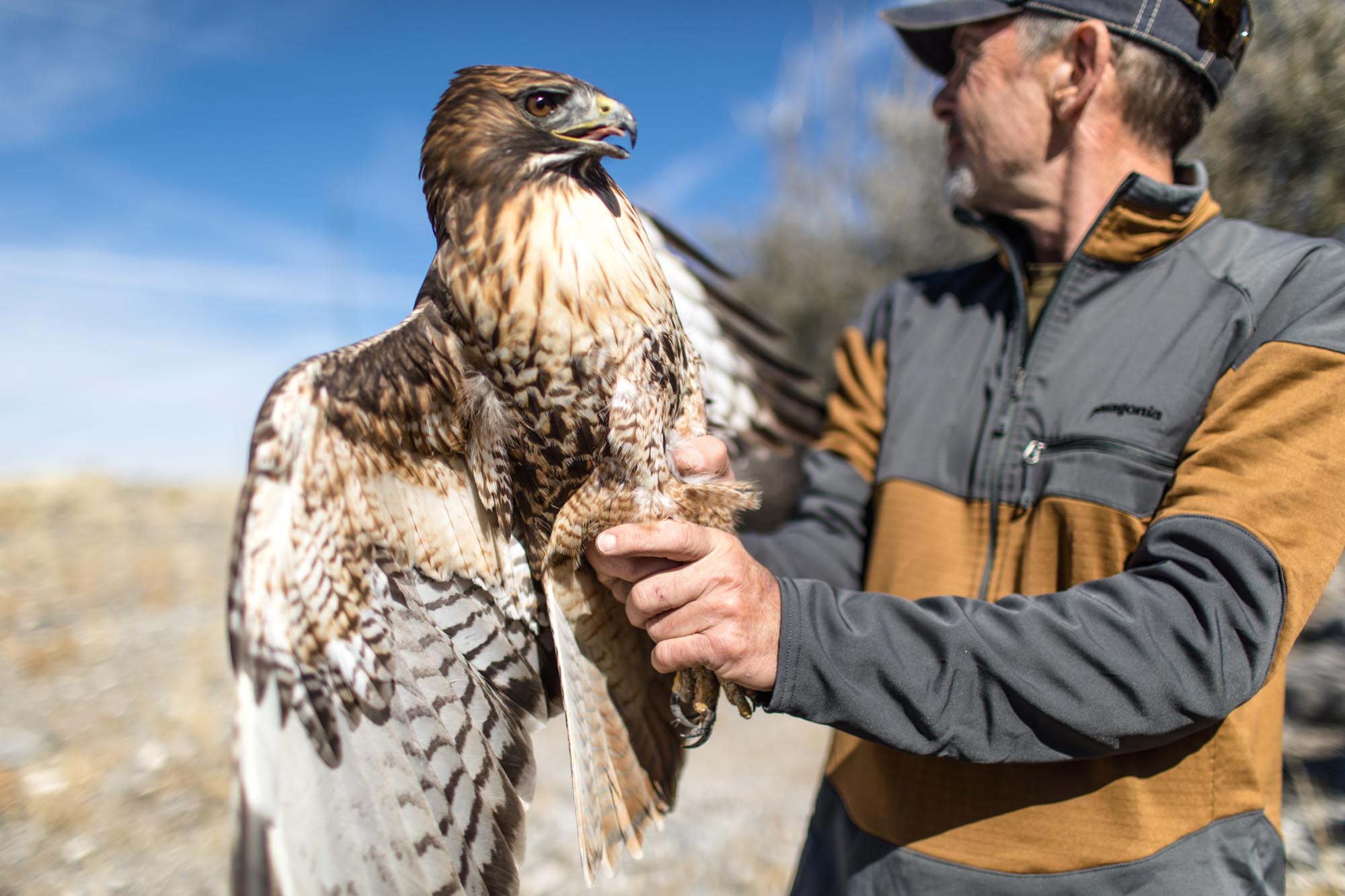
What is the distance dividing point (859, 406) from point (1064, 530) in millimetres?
843

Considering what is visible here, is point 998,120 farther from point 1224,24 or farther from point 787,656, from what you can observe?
point 787,656

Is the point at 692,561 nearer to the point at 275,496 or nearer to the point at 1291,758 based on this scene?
the point at 275,496

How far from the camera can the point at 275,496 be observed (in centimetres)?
172

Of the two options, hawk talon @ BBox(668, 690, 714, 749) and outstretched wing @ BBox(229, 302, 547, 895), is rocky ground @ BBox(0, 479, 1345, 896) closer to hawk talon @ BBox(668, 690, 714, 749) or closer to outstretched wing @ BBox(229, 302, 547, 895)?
hawk talon @ BBox(668, 690, 714, 749)

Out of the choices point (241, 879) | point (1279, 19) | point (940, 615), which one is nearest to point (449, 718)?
point (241, 879)

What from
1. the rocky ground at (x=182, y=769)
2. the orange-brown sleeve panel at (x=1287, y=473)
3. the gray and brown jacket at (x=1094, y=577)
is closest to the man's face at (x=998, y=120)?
the gray and brown jacket at (x=1094, y=577)

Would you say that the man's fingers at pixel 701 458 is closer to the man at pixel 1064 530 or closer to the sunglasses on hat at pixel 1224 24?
the man at pixel 1064 530

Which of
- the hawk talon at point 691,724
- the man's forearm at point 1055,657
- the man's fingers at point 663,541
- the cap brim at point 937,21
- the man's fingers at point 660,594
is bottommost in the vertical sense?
the hawk talon at point 691,724

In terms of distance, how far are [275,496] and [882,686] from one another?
4.44 feet

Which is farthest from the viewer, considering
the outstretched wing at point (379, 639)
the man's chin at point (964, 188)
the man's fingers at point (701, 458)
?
the man's chin at point (964, 188)

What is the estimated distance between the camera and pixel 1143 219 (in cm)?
208

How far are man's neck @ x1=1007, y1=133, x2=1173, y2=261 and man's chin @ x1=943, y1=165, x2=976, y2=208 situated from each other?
0.17m

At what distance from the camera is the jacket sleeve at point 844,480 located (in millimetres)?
2432

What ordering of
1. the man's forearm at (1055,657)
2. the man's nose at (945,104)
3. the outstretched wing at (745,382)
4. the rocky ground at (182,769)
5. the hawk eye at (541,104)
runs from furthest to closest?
1. the rocky ground at (182,769)
2. the outstretched wing at (745,382)
3. the man's nose at (945,104)
4. the hawk eye at (541,104)
5. the man's forearm at (1055,657)
